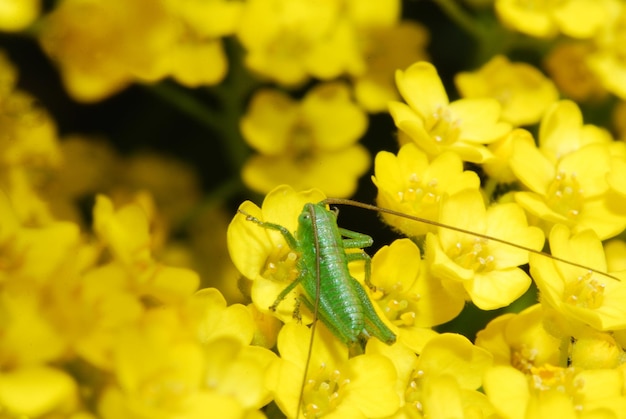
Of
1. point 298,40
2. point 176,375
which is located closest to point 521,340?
point 176,375

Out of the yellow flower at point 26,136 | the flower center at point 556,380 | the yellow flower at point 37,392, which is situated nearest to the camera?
the yellow flower at point 37,392

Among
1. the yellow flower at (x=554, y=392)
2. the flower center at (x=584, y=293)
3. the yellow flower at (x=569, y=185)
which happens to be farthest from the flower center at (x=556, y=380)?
the yellow flower at (x=569, y=185)

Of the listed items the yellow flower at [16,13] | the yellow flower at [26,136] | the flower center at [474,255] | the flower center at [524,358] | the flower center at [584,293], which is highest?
the yellow flower at [16,13]

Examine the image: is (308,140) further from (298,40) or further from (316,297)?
(316,297)

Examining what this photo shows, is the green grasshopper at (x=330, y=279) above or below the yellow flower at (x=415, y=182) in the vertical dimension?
below

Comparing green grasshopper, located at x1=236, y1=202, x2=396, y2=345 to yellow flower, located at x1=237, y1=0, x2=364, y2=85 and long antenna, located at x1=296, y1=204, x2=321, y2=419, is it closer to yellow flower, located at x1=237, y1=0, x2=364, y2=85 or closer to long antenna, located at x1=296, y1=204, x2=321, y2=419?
long antenna, located at x1=296, y1=204, x2=321, y2=419

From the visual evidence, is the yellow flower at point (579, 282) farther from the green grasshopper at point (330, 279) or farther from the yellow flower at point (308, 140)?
the yellow flower at point (308, 140)
